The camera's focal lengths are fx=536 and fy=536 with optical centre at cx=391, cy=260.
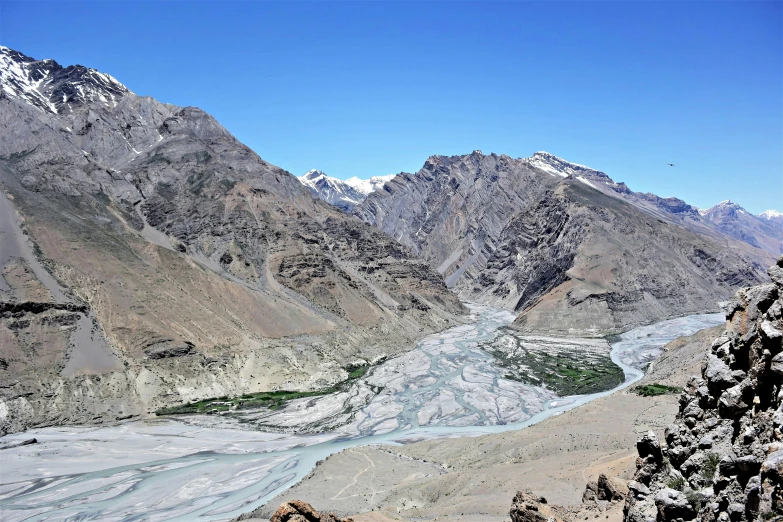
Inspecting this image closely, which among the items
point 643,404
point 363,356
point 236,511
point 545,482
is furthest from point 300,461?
point 363,356

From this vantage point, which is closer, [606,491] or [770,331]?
[770,331]

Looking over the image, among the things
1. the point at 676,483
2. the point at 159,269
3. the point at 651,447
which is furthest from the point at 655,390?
the point at 159,269

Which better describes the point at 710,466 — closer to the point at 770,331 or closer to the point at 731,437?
the point at 731,437

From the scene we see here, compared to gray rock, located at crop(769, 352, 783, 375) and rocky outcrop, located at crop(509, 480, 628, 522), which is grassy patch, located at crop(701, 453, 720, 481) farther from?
rocky outcrop, located at crop(509, 480, 628, 522)

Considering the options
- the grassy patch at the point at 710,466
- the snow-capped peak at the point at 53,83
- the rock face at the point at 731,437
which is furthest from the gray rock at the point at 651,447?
the snow-capped peak at the point at 53,83

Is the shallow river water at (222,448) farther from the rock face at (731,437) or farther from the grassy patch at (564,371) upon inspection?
the rock face at (731,437)

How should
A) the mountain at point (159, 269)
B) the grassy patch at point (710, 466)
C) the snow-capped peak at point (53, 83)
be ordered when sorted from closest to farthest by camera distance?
the grassy patch at point (710, 466), the mountain at point (159, 269), the snow-capped peak at point (53, 83)

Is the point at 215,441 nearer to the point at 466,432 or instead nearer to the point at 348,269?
the point at 466,432
